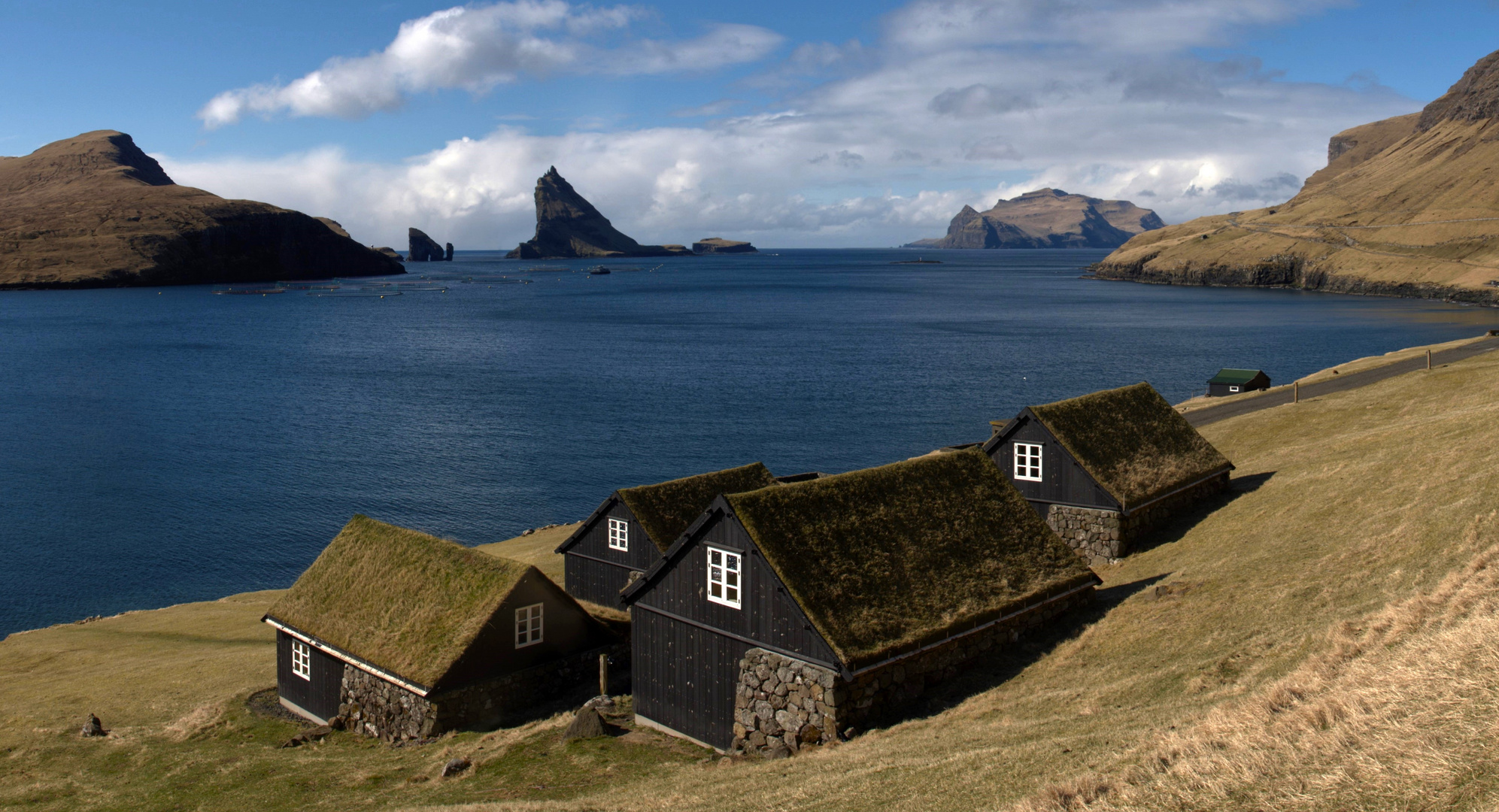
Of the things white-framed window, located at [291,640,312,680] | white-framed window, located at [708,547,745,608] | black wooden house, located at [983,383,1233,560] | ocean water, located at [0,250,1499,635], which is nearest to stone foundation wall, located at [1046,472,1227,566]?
black wooden house, located at [983,383,1233,560]

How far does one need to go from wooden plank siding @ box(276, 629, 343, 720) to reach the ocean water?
2415 centimetres

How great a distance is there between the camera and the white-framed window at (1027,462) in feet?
127

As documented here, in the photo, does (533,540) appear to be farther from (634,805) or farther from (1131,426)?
(634,805)

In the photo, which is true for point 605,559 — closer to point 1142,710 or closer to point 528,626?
point 528,626

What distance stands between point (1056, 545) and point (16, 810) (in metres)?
29.6

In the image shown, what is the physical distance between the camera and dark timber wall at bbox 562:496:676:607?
115 ft

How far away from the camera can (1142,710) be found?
20.3 metres

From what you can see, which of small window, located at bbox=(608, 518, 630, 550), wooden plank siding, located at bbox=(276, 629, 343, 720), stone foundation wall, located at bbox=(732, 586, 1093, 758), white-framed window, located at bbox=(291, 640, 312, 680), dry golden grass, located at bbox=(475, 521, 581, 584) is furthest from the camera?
dry golden grass, located at bbox=(475, 521, 581, 584)

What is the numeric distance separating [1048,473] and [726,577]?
58.8ft

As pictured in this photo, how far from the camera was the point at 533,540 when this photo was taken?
180ft

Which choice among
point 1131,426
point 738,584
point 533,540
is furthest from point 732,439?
point 738,584

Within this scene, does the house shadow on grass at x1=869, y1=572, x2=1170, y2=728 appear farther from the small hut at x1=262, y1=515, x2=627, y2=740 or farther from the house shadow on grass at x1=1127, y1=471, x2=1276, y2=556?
the small hut at x1=262, y1=515, x2=627, y2=740

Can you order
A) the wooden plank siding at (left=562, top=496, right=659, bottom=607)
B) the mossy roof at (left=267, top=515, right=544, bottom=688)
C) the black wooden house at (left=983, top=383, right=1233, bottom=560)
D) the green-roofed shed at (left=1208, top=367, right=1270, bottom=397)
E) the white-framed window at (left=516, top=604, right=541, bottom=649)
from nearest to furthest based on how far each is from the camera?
1. the mossy roof at (left=267, top=515, right=544, bottom=688)
2. the white-framed window at (left=516, top=604, right=541, bottom=649)
3. the wooden plank siding at (left=562, top=496, right=659, bottom=607)
4. the black wooden house at (left=983, top=383, right=1233, bottom=560)
5. the green-roofed shed at (left=1208, top=367, right=1270, bottom=397)

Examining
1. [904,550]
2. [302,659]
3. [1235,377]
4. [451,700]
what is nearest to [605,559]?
[451,700]
